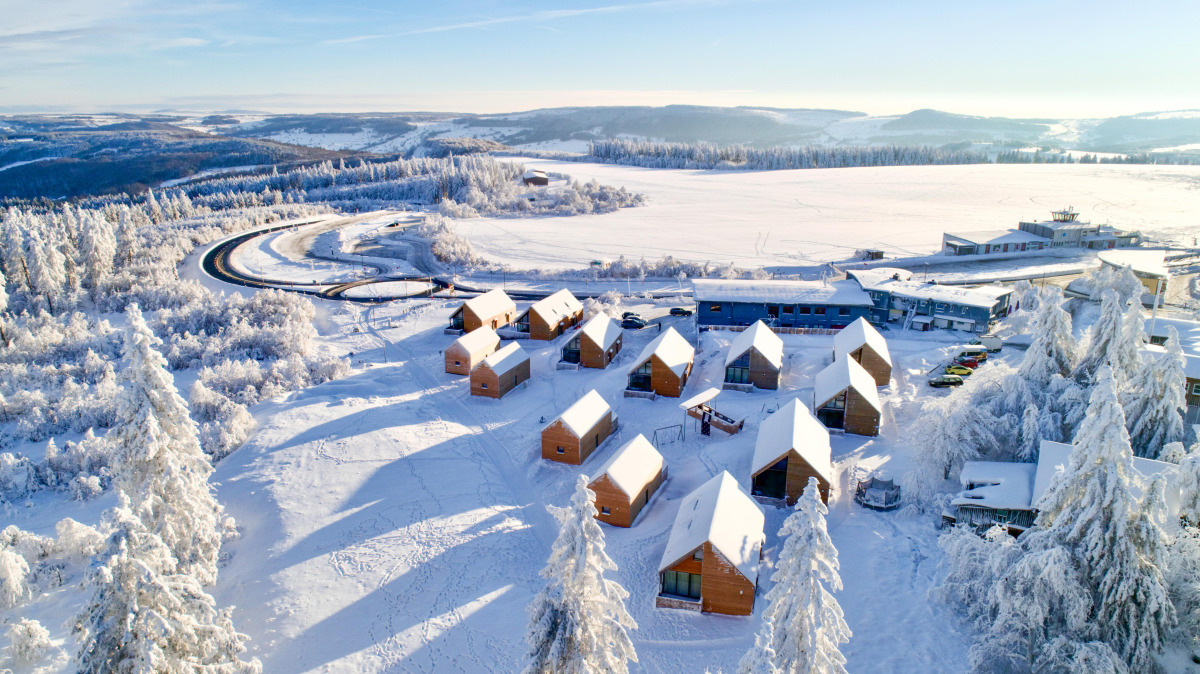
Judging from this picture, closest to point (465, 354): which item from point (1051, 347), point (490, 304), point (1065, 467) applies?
point (490, 304)

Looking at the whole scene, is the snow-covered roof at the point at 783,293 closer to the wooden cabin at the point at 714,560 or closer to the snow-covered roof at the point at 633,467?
the snow-covered roof at the point at 633,467

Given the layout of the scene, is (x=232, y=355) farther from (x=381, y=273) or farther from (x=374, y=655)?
(x=374, y=655)

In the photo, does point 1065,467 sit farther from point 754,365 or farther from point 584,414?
point 584,414

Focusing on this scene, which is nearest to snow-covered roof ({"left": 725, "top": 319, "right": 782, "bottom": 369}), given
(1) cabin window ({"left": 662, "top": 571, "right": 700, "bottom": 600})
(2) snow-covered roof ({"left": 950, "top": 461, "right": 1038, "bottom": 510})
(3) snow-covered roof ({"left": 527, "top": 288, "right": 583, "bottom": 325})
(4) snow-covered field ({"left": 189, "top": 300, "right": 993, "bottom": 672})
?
(4) snow-covered field ({"left": 189, "top": 300, "right": 993, "bottom": 672})

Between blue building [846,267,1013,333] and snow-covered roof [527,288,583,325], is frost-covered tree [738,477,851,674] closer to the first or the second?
snow-covered roof [527,288,583,325]

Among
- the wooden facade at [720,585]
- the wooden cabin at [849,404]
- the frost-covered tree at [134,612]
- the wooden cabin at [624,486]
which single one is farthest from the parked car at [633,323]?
the frost-covered tree at [134,612]

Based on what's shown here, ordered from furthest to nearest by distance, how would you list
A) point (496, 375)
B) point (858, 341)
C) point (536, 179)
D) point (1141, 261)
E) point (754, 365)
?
point (536, 179) < point (1141, 261) < point (496, 375) < point (754, 365) < point (858, 341)
